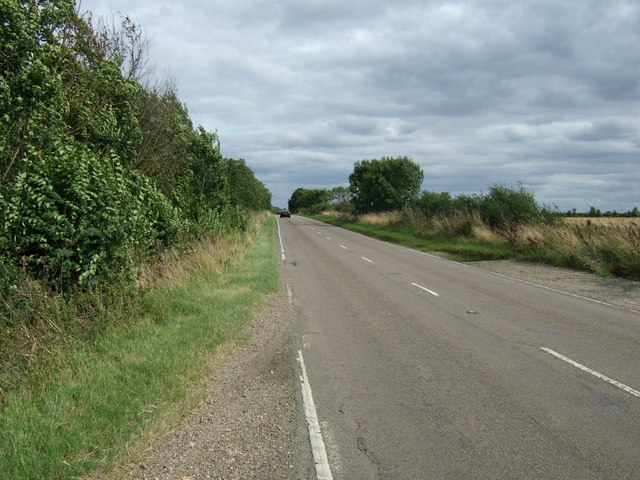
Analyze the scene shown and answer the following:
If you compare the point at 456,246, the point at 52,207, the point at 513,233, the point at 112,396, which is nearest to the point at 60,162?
the point at 52,207

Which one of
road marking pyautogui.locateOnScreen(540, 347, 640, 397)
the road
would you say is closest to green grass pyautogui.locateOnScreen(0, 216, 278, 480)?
the road

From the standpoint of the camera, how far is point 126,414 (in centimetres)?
459

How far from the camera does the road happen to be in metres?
4.16

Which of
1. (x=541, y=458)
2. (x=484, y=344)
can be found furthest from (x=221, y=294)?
(x=541, y=458)

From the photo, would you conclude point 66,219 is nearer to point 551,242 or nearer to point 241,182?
point 551,242

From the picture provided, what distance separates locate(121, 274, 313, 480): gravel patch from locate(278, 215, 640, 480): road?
1.01 feet

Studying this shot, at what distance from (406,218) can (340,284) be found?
110 feet

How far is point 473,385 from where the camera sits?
5922 millimetres

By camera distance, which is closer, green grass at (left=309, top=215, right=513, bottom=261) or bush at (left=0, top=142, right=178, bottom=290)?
bush at (left=0, top=142, right=178, bottom=290)

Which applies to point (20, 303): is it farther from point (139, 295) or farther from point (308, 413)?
point (308, 413)

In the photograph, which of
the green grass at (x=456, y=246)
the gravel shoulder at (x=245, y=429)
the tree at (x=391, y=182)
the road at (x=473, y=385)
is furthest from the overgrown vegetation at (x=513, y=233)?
the gravel shoulder at (x=245, y=429)

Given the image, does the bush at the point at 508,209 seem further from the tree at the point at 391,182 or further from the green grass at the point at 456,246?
the tree at the point at 391,182

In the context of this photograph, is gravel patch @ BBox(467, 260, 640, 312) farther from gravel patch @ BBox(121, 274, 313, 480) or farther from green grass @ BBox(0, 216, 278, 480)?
green grass @ BBox(0, 216, 278, 480)

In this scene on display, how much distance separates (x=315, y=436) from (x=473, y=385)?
2215mm
